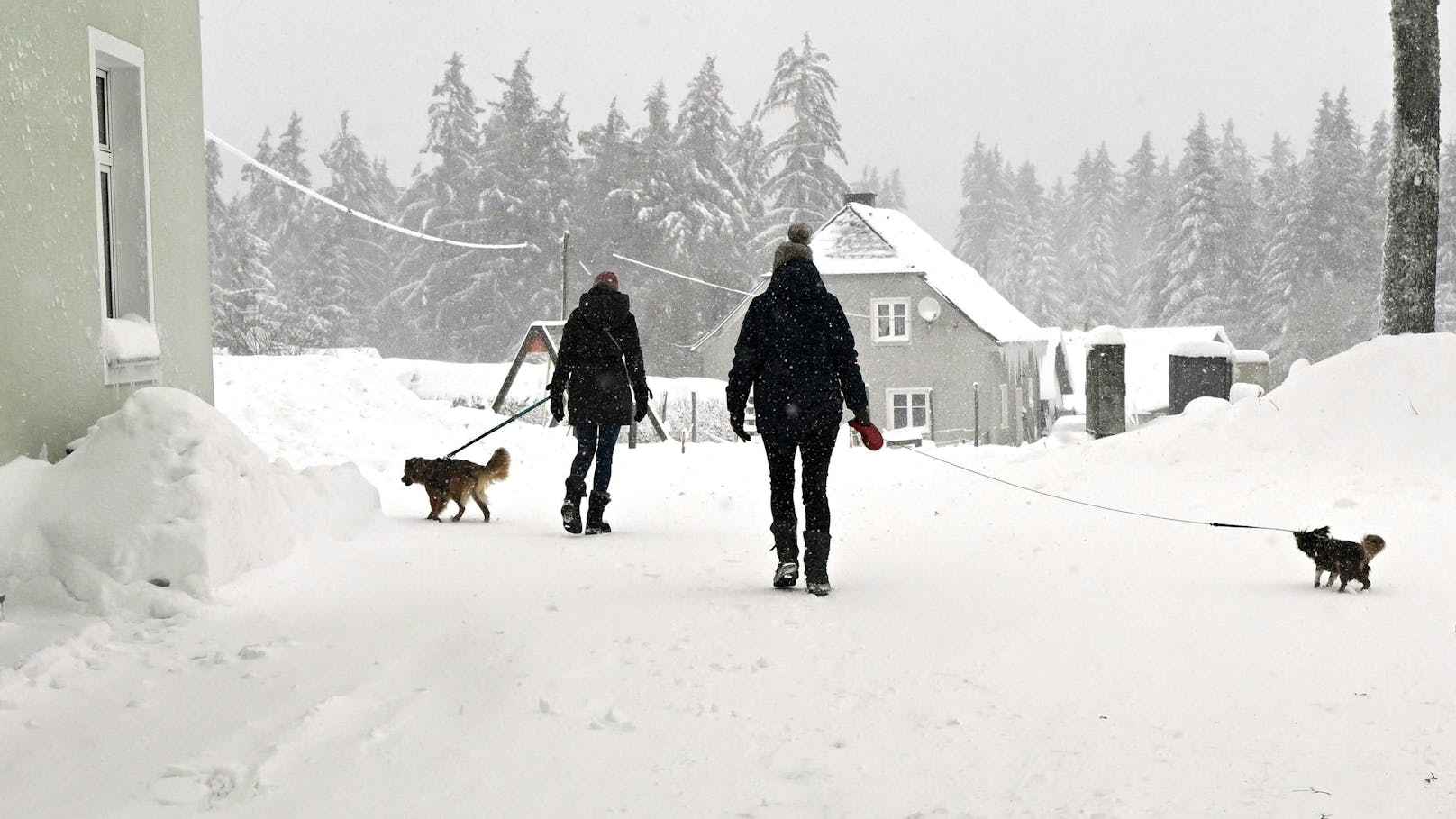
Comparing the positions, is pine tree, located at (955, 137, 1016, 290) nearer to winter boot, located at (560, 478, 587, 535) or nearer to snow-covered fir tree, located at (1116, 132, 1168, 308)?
snow-covered fir tree, located at (1116, 132, 1168, 308)

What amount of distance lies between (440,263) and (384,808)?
175ft

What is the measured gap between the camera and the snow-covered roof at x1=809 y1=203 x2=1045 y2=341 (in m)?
38.2

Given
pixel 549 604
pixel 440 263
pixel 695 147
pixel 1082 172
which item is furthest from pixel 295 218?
pixel 549 604

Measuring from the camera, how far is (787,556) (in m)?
6.83

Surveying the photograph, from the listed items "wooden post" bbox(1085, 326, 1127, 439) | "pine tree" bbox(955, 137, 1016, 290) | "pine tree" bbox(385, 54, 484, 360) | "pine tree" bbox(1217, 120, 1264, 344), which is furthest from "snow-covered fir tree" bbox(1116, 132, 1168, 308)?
"wooden post" bbox(1085, 326, 1127, 439)

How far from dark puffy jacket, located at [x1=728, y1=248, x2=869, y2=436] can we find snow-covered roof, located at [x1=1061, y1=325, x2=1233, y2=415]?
36.8m

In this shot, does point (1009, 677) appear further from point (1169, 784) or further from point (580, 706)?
point (580, 706)

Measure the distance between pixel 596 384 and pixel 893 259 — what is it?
3072cm

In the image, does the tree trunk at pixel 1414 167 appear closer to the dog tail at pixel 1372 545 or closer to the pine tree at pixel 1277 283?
the dog tail at pixel 1372 545

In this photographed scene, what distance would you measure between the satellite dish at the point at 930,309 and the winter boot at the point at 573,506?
30.2 m

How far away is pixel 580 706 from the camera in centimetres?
450

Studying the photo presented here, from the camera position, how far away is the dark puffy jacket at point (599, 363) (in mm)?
9281

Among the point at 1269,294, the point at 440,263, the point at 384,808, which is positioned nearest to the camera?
the point at 384,808

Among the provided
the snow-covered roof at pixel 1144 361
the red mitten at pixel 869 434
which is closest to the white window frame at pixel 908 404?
the snow-covered roof at pixel 1144 361
